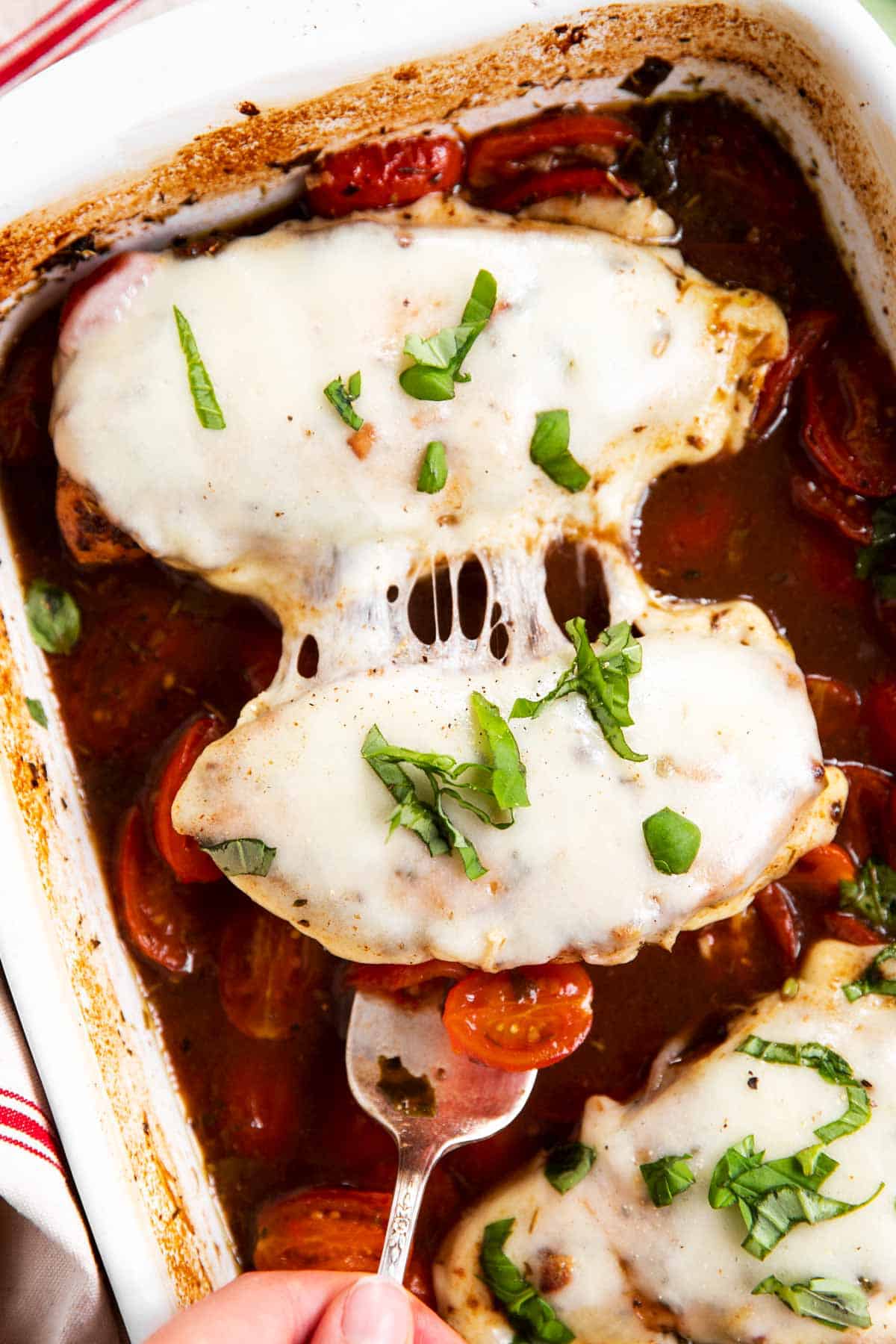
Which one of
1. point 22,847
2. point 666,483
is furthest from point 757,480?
point 22,847

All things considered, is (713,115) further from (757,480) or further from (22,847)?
(22,847)

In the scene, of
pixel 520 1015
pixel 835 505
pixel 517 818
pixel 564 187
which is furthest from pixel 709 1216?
pixel 564 187

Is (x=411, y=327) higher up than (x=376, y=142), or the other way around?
(x=376, y=142)

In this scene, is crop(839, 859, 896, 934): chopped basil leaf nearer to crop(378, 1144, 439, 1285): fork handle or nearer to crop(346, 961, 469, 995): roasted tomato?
crop(346, 961, 469, 995): roasted tomato

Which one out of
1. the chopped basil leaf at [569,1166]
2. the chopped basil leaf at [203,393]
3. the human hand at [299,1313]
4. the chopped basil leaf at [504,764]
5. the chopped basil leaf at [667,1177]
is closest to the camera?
the human hand at [299,1313]

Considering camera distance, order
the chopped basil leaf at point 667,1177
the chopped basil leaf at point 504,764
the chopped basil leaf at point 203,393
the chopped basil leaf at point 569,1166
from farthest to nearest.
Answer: the chopped basil leaf at point 569,1166, the chopped basil leaf at point 667,1177, the chopped basil leaf at point 203,393, the chopped basil leaf at point 504,764

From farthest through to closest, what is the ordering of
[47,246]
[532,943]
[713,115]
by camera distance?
[713,115] < [47,246] < [532,943]

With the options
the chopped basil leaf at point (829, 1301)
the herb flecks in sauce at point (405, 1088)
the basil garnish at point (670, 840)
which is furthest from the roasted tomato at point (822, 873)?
the herb flecks in sauce at point (405, 1088)

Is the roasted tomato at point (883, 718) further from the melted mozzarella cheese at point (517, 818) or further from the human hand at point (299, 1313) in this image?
the human hand at point (299, 1313)
